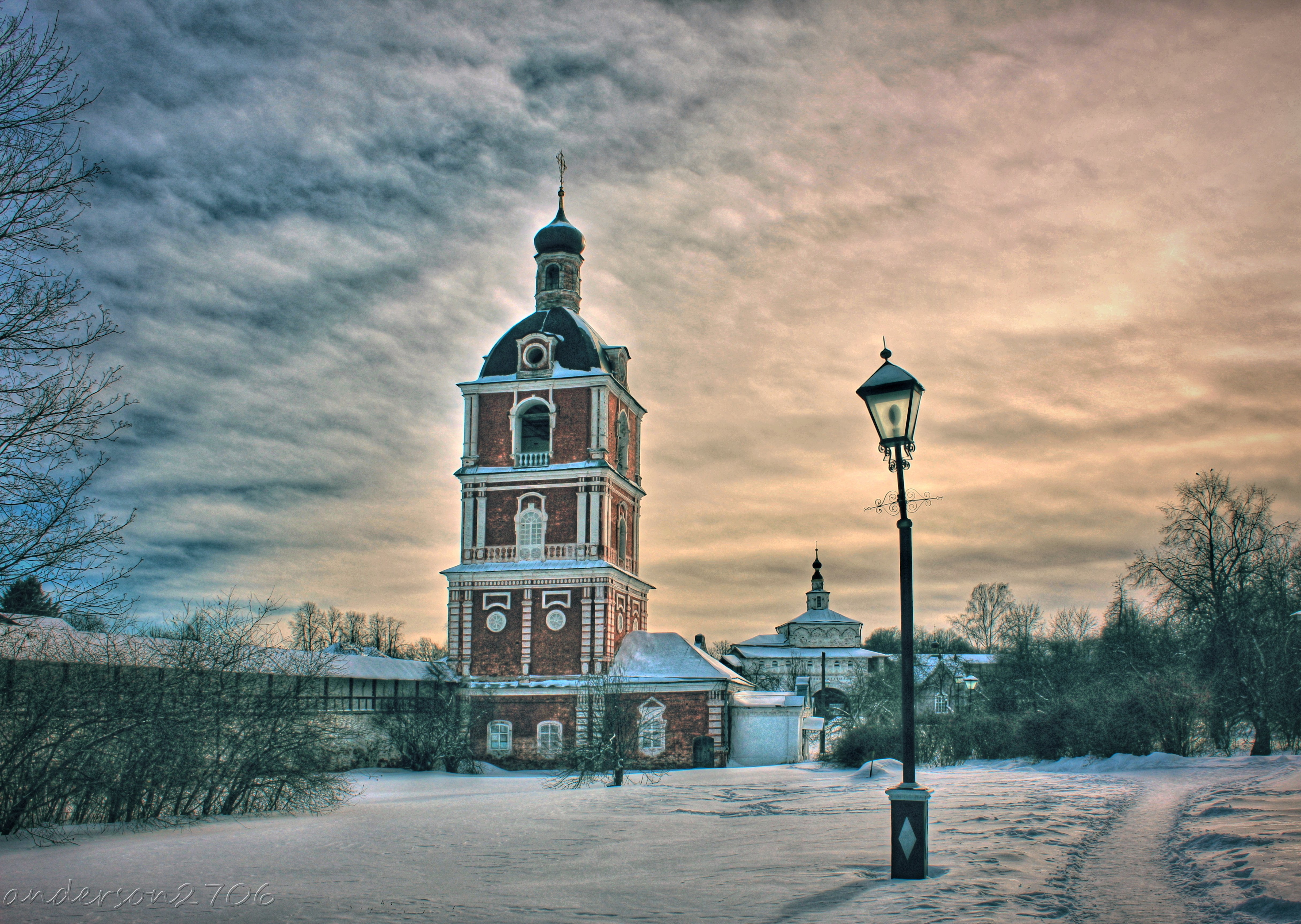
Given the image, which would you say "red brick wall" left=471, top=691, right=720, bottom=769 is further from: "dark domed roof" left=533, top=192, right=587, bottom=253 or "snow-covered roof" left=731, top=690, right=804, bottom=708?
"dark domed roof" left=533, top=192, right=587, bottom=253

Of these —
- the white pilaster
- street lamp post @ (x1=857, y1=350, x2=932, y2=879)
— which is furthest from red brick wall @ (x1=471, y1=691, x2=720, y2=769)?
street lamp post @ (x1=857, y1=350, x2=932, y2=879)

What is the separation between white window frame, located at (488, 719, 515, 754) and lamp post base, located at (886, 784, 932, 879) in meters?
28.7

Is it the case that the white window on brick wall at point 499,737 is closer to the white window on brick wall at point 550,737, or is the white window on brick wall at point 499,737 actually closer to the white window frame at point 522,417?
the white window on brick wall at point 550,737

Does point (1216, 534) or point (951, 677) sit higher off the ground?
point (1216, 534)

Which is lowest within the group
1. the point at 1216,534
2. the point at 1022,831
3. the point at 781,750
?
the point at 781,750

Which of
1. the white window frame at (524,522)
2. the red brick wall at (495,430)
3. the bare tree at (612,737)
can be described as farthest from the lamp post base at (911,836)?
the red brick wall at (495,430)

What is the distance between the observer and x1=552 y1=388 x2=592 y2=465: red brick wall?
36594 millimetres

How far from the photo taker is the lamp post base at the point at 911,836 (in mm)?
7586

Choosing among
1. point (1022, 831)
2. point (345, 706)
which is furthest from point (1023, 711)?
point (1022, 831)

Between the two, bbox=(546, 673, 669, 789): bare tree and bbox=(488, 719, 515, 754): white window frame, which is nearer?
bbox=(546, 673, 669, 789): bare tree

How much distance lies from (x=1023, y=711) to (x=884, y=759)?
11.9 meters

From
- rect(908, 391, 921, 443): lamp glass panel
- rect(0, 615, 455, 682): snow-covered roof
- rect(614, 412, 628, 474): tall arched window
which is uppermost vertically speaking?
rect(614, 412, 628, 474): tall arched window

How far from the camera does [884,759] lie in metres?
24.3

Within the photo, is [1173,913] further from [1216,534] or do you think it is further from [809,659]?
[809,659]
